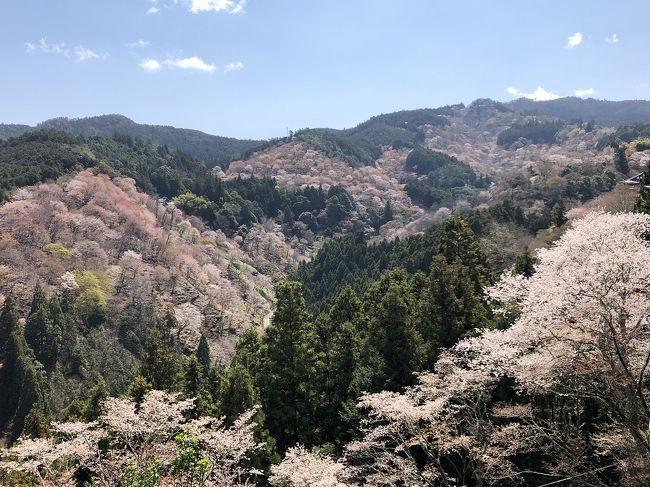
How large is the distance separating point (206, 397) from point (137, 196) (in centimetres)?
5926

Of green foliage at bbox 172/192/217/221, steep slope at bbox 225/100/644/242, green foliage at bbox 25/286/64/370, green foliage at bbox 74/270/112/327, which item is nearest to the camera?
green foliage at bbox 25/286/64/370

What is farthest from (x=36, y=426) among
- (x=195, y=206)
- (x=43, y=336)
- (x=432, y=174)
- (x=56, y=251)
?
(x=432, y=174)

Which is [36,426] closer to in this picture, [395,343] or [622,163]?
[395,343]

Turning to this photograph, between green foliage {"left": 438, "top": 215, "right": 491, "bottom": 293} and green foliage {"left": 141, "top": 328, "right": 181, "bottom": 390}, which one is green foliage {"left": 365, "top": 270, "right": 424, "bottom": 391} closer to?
green foliage {"left": 438, "top": 215, "right": 491, "bottom": 293}

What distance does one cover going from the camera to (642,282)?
34.3 feet

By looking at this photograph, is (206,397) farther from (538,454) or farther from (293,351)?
(538,454)

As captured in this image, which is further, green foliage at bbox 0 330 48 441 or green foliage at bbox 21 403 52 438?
green foliage at bbox 0 330 48 441

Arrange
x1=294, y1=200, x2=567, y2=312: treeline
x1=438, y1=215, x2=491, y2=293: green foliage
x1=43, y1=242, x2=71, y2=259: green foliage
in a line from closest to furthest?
x1=438, y1=215, x2=491, y2=293: green foliage < x1=294, y1=200, x2=567, y2=312: treeline < x1=43, y1=242, x2=71, y2=259: green foliage

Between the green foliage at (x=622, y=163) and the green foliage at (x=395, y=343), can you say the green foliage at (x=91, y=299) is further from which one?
the green foliage at (x=622, y=163)

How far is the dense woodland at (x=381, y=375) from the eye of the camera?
35.9 ft

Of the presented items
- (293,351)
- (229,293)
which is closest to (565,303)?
(293,351)

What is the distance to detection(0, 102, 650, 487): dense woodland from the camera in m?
10.9

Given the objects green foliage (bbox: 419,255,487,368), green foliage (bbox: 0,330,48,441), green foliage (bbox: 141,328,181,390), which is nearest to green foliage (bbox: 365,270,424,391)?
green foliage (bbox: 419,255,487,368)

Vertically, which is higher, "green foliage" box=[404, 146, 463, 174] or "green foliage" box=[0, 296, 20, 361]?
"green foliage" box=[404, 146, 463, 174]
